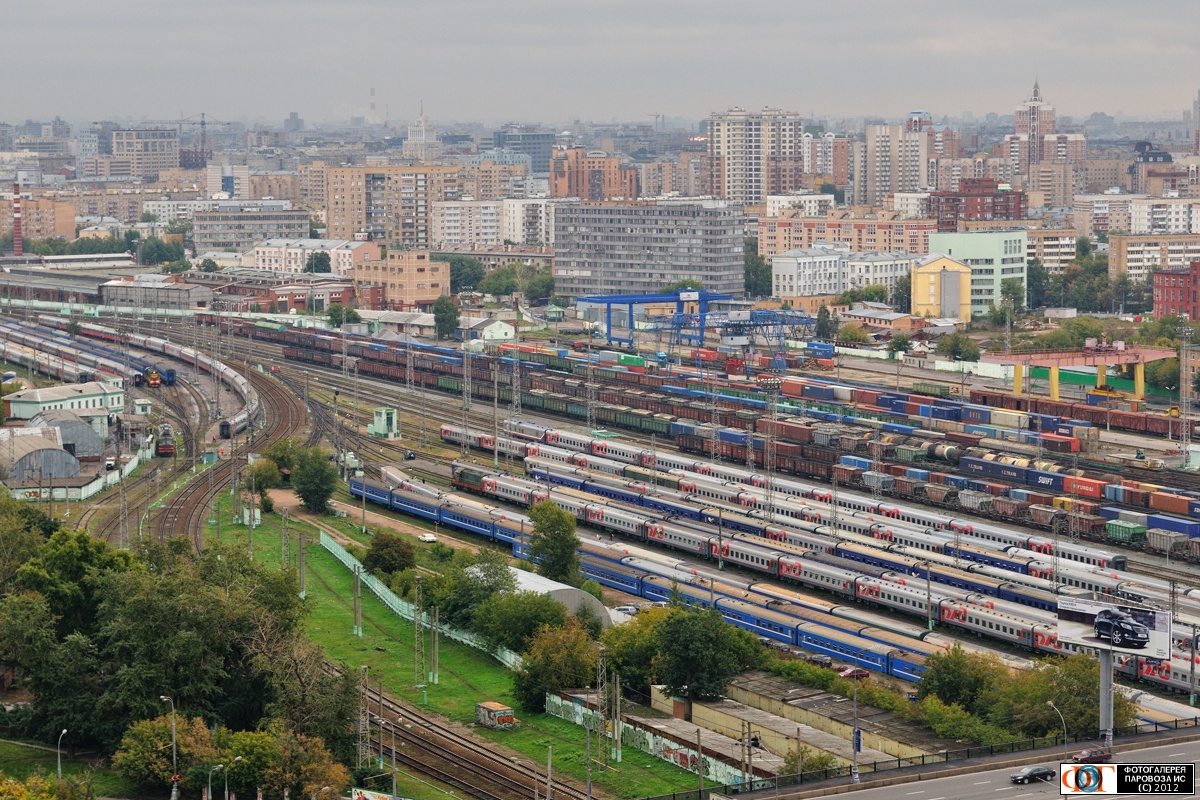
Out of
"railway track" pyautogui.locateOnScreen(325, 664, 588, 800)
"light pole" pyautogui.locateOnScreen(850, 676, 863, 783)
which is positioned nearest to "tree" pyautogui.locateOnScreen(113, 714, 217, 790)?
"railway track" pyautogui.locateOnScreen(325, 664, 588, 800)

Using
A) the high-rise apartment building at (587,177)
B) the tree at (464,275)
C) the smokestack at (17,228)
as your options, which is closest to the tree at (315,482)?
the tree at (464,275)

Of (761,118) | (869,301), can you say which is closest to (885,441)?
(869,301)

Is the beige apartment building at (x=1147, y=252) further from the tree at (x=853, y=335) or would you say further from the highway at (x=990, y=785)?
the highway at (x=990, y=785)

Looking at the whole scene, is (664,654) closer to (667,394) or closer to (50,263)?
(667,394)

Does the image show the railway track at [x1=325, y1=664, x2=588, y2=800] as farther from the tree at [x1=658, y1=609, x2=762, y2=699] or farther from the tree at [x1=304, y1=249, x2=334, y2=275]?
the tree at [x1=304, y1=249, x2=334, y2=275]

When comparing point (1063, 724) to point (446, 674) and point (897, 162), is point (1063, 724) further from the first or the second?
point (897, 162)

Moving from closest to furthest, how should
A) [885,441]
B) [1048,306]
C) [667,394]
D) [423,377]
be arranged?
[885,441], [667,394], [423,377], [1048,306]

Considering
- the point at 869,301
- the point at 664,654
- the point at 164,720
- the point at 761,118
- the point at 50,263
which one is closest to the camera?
the point at 164,720
